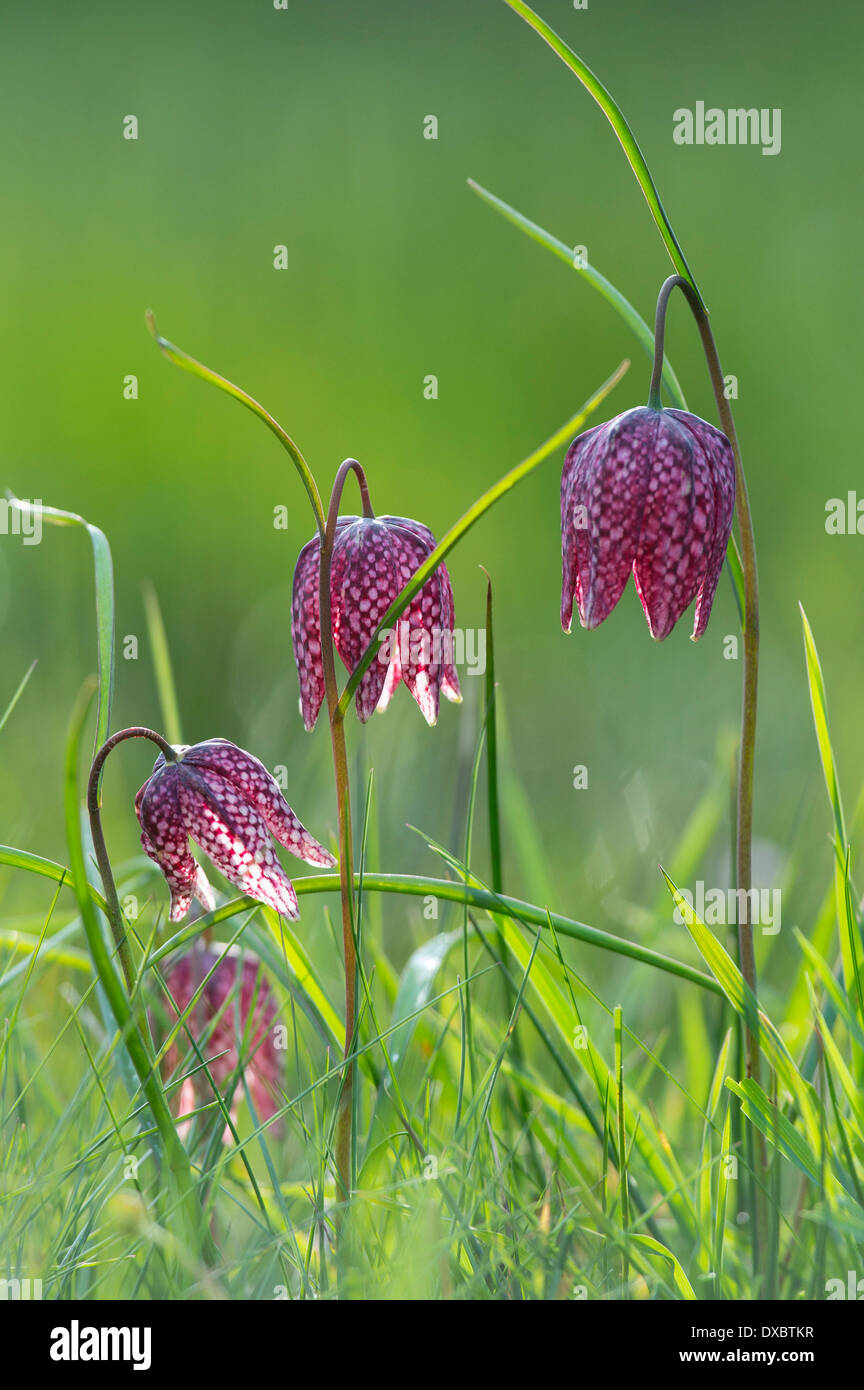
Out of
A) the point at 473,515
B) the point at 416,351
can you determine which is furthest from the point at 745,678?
the point at 416,351

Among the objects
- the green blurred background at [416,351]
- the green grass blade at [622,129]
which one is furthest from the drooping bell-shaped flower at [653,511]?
the green blurred background at [416,351]

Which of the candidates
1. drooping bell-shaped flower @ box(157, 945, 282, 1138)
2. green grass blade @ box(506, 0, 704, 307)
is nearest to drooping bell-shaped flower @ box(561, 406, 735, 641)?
green grass blade @ box(506, 0, 704, 307)

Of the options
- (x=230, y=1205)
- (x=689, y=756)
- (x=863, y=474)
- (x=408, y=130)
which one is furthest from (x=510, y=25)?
(x=230, y=1205)

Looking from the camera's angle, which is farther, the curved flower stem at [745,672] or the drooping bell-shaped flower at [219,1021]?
the drooping bell-shaped flower at [219,1021]

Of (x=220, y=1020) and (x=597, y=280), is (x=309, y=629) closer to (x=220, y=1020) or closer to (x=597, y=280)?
(x=597, y=280)

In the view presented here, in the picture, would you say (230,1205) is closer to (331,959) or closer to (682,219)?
(331,959)

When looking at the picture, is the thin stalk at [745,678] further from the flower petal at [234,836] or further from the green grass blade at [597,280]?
the flower petal at [234,836]
